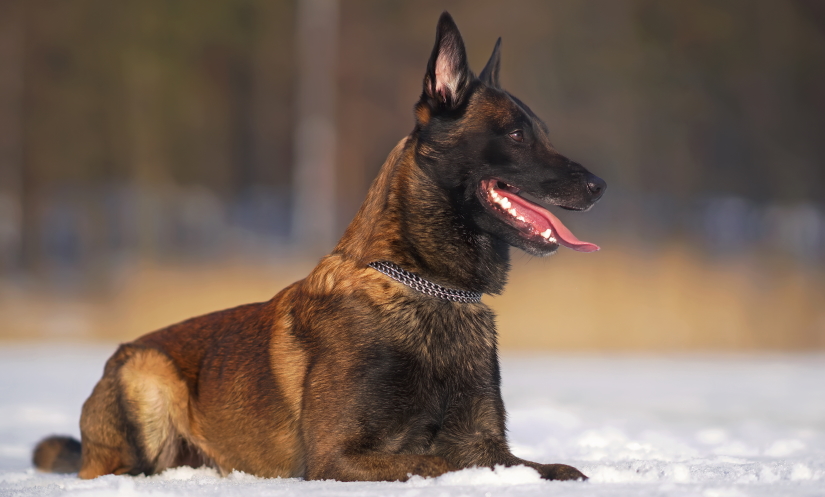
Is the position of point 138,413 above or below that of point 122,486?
above

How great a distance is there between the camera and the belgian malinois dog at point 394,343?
316 cm

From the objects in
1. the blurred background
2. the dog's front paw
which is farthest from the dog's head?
the blurred background

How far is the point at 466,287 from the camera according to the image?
350cm

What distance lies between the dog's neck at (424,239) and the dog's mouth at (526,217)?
145mm

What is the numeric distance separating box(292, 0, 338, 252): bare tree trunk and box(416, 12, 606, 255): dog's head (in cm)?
1252

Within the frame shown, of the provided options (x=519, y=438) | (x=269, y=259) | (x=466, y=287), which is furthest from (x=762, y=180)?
(x=466, y=287)

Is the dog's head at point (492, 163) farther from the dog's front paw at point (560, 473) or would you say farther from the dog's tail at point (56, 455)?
the dog's tail at point (56, 455)

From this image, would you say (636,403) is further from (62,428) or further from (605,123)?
(605,123)

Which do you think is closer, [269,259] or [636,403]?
[636,403]

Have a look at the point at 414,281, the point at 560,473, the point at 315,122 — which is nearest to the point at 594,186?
the point at 414,281

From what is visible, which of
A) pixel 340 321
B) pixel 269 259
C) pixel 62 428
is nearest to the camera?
pixel 340 321

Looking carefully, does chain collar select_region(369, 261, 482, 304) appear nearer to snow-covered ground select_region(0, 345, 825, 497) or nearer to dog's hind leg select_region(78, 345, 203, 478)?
snow-covered ground select_region(0, 345, 825, 497)

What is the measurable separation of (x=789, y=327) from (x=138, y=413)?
32.7 ft

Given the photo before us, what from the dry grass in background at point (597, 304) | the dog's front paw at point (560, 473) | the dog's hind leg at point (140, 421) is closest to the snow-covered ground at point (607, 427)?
the dog's front paw at point (560, 473)
